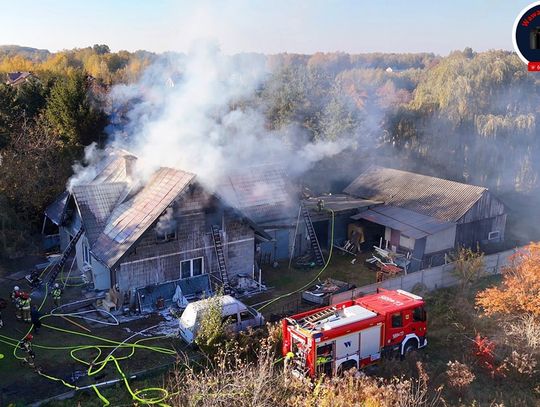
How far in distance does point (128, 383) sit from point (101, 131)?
25.3 metres

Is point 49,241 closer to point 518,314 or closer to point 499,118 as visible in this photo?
point 518,314

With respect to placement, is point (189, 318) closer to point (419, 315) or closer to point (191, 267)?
point (191, 267)

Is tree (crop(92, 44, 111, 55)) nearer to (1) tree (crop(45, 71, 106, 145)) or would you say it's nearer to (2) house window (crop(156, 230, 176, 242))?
(1) tree (crop(45, 71, 106, 145))

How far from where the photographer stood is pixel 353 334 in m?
15.1

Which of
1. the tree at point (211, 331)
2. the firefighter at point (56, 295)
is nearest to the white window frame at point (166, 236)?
the firefighter at point (56, 295)

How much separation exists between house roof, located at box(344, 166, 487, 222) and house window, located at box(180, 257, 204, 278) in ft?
45.1

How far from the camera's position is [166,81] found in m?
30.7

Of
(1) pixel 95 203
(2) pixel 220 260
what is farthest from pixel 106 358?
(1) pixel 95 203

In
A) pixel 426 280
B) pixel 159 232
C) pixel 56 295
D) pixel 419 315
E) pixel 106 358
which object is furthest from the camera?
pixel 426 280

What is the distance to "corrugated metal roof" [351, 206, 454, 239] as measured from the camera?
25766 mm

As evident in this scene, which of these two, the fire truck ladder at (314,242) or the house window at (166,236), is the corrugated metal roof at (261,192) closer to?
the fire truck ladder at (314,242)

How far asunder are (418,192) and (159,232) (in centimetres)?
1705

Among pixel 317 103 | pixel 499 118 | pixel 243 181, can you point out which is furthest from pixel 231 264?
pixel 499 118

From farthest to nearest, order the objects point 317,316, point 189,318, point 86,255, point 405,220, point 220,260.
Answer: point 405,220 < point 86,255 < point 220,260 < point 189,318 < point 317,316
